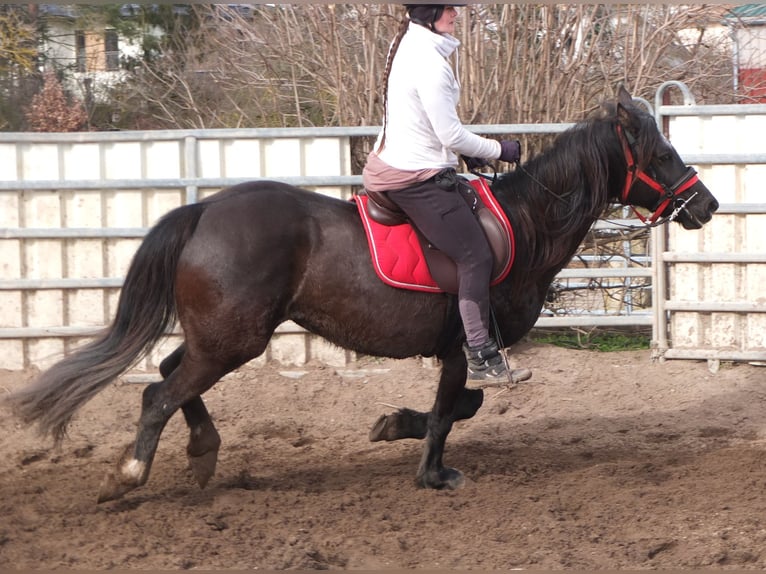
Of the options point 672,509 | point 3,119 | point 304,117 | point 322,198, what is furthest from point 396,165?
point 3,119

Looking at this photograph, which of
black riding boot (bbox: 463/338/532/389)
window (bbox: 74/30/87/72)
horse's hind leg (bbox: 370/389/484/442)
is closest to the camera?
black riding boot (bbox: 463/338/532/389)

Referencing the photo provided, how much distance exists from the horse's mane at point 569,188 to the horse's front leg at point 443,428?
2.47 feet

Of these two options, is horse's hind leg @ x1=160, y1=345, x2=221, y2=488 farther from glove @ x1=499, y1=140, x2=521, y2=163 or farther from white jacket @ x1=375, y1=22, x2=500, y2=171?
glove @ x1=499, y1=140, x2=521, y2=163

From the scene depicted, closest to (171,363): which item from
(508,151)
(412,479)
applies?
(412,479)

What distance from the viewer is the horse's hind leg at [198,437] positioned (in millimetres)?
5465

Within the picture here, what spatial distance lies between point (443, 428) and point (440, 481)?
314 millimetres

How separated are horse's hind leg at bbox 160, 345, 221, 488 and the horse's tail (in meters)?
0.30

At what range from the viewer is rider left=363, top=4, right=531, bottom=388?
5.04 m

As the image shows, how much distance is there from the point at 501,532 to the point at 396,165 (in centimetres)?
203

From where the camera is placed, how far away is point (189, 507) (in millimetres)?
5121

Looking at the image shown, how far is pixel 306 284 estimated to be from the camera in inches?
207

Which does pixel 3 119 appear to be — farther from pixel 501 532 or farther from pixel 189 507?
pixel 501 532

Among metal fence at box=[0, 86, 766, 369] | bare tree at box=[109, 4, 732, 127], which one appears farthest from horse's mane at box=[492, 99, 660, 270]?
bare tree at box=[109, 4, 732, 127]

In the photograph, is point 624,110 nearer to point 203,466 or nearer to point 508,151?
point 508,151
